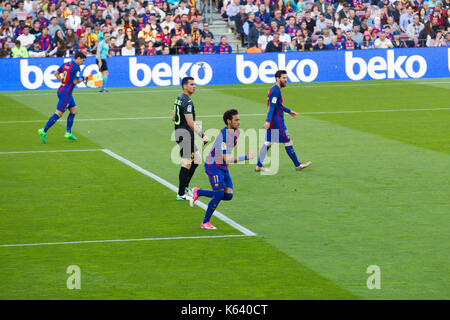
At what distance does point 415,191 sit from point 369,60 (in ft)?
73.9

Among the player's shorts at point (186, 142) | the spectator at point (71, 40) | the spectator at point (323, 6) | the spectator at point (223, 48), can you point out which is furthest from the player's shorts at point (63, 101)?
the spectator at point (323, 6)

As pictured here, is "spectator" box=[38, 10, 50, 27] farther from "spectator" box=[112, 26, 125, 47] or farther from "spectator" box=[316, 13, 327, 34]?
"spectator" box=[316, 13, 327, 34]

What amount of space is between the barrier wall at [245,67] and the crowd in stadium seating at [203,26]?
2.20 ft

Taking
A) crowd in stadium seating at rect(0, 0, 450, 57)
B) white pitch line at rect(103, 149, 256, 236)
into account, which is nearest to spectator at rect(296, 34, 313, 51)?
crowd in stadium seating at rect(0, 0, 450, 57)

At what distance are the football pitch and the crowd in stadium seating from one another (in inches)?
441

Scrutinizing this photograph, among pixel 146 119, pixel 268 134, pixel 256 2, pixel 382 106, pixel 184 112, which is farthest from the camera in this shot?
pixel 256 2

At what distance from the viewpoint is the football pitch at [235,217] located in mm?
9758

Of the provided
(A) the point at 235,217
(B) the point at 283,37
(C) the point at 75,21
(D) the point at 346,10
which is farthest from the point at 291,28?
(A) the point at 235,217

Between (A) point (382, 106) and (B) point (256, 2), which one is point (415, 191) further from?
(B) point (256, 2)

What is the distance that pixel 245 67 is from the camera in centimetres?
3556

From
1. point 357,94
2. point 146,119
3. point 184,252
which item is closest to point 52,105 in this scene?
point 146,119

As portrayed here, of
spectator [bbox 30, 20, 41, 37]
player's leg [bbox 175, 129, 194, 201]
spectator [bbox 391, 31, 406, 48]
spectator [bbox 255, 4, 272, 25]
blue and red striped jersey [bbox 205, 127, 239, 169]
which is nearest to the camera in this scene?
blue and red striped jersey [bbox 205, 127, 239, 169]

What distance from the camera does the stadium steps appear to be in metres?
39.1
